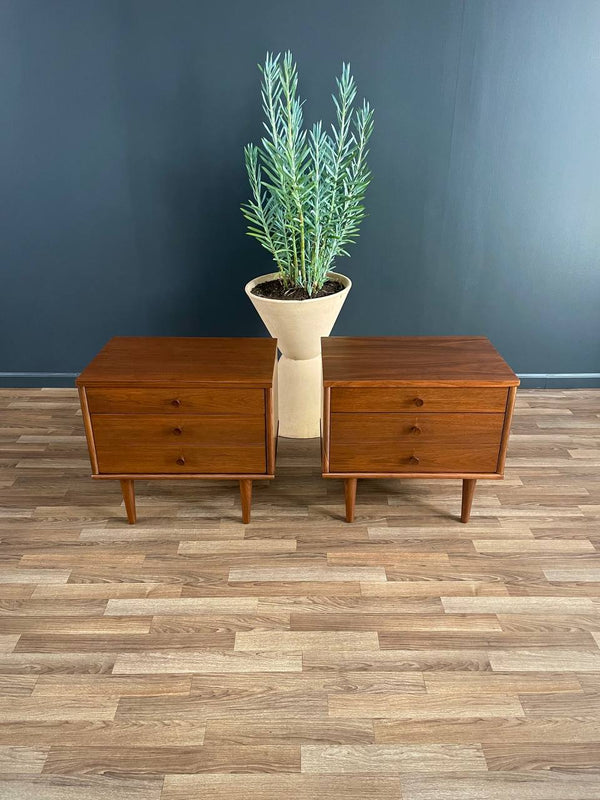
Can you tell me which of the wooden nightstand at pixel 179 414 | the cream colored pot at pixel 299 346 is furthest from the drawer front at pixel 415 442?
the cream colored pot at pixel 299 346

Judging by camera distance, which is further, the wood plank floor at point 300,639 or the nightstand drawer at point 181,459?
the nightstand drawer at point 181,459

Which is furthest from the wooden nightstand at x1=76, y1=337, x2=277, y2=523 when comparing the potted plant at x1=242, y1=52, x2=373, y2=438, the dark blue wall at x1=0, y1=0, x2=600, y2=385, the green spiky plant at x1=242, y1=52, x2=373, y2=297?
the dark blue wall at x1=0, y1=0, x2=600, y2=385

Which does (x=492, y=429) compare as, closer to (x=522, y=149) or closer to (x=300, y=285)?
(x=300, y=285)

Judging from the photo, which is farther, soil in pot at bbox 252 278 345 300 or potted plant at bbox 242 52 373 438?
soil in pot at bbox 252 278 345 300

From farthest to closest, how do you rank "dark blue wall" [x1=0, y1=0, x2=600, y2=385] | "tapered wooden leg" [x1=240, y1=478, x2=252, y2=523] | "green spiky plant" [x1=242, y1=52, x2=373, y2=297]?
"dark blue wall" [x1=0, y1=0, x2=600, y2=385] → "green spiky plant" [x1=242, y1=52, x2=373, y2=297] → "tapered wooden leg" [x1=240, y1=478, x2=252, y2=523]

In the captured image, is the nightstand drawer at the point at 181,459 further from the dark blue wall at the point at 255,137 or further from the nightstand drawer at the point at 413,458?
the dark blue wall at the point at 255,137

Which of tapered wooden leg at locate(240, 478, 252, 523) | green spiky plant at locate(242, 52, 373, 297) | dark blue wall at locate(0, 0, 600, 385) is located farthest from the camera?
dark blue wall at locate(0, 0, 600, 385)

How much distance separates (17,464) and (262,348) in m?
0.97

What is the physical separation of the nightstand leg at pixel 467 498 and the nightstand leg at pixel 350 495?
0.31 m

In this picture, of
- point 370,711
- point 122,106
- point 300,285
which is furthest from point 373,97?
point 370,711

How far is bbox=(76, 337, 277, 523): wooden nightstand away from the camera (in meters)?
1.59

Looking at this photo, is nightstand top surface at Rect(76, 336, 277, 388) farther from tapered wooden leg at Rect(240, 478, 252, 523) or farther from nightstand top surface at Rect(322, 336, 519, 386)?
tapered wooden leg at Rect(240, 478, 252, 523)

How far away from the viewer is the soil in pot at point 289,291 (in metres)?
2.03

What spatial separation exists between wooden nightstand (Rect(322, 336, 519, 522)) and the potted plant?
0.33 meters
